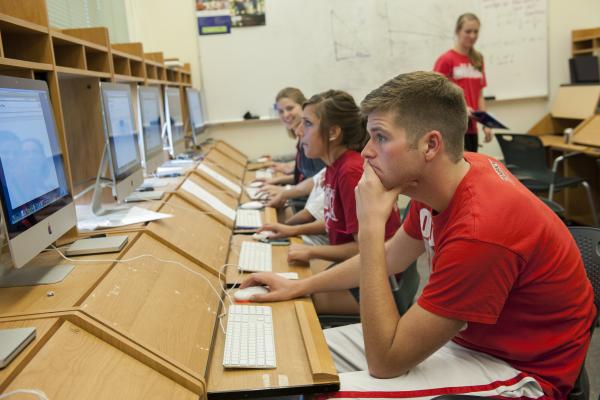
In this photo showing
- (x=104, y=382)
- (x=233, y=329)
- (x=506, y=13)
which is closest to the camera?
(x=104, y=382)

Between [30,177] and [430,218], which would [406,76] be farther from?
[30,177]

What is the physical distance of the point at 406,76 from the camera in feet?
4.01

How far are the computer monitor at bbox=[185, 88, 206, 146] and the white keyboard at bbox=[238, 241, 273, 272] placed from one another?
7.19 ft

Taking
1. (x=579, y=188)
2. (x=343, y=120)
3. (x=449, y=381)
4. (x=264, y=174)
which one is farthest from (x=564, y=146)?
(x=449, y=381)

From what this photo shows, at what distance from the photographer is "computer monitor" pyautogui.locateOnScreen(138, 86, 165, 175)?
2354 millimetres

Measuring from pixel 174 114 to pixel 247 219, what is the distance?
46.3 inches

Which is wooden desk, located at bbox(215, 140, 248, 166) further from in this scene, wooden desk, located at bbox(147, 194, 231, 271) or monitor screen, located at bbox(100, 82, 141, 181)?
monitor screen, located at bbox(100, 82, 141, 181)

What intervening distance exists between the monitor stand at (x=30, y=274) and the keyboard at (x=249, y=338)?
1.45 feet

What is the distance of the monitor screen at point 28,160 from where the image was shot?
111cm

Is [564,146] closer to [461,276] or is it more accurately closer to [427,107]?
[427,107]

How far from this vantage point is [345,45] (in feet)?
16.6

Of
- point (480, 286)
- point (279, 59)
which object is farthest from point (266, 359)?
point (279, 59)

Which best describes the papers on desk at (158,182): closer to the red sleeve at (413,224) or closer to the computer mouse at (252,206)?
the computer mouse at (252,206)

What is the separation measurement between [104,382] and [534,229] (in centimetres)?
91
